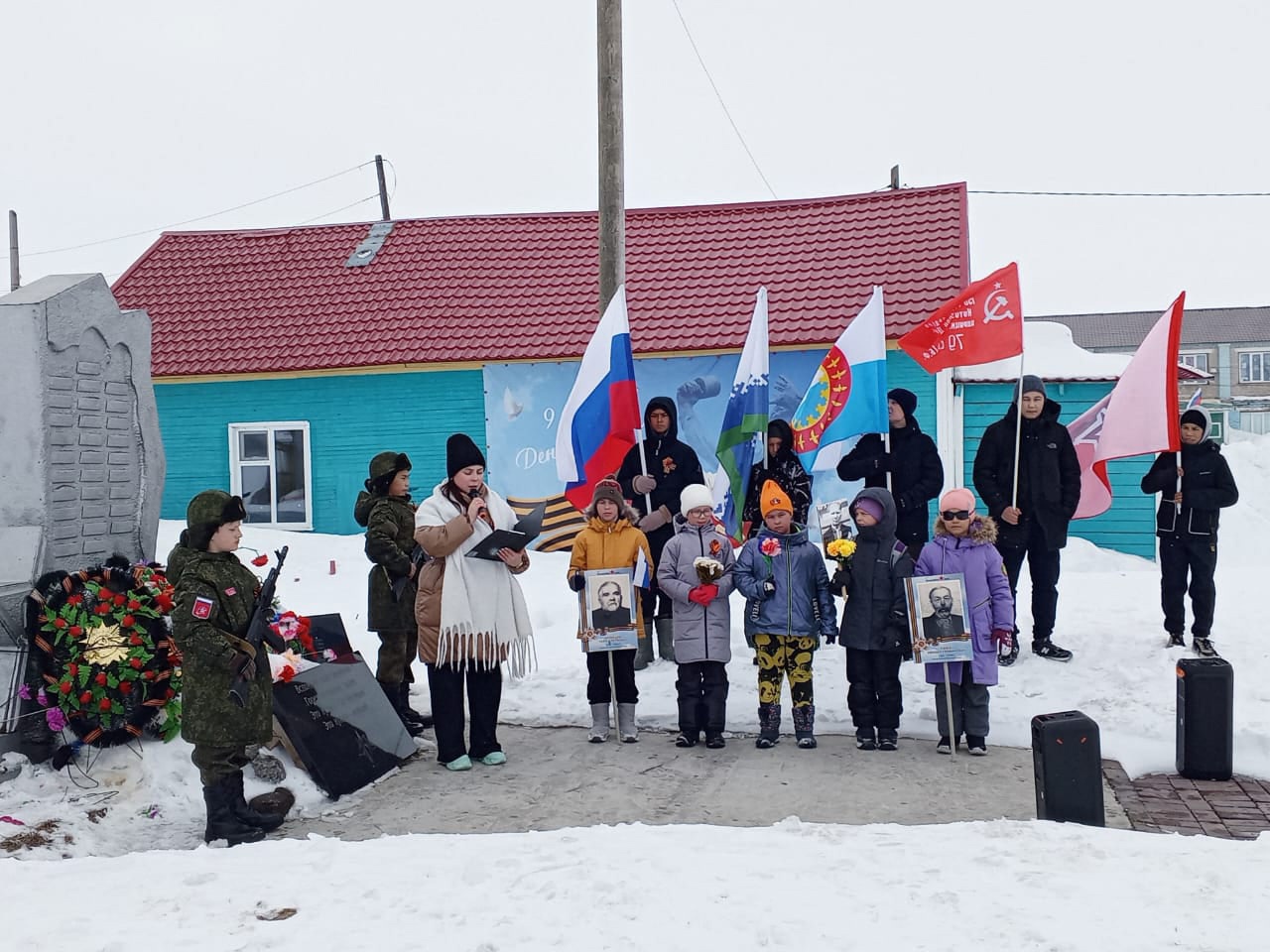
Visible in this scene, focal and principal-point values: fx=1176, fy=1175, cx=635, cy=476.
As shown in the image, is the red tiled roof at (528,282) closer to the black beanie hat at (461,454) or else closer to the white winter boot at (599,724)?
the white winter boot at (599,724)

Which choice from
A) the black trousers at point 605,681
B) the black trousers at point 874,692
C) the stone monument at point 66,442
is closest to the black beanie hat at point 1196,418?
the black trousers at point 874,692

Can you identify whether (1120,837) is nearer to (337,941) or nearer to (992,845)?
(992,845)

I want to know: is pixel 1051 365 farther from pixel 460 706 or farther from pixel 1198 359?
pixel 1198 359

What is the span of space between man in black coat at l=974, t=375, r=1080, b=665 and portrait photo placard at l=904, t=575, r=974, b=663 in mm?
1780

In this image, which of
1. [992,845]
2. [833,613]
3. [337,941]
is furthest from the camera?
[833,613]

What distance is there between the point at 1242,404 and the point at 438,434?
42.6 metres

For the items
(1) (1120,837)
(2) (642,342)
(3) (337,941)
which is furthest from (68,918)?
(2) (642,342)

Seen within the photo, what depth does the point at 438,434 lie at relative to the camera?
1609 cm

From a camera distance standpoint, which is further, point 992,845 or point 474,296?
point 474,296

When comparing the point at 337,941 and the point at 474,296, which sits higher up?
the point at 474,296

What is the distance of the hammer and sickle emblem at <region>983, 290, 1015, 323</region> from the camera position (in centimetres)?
860

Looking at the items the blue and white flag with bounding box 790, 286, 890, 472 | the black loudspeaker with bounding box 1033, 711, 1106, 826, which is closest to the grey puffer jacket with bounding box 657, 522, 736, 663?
the blue and white flag with bounding box 790, 286, 890, 472

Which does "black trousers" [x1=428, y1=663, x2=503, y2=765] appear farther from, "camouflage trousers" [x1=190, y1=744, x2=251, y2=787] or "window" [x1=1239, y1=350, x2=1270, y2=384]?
"window" [x1=1239, y1=350, x2=1270, y2=384]

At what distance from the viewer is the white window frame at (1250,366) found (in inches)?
2482
